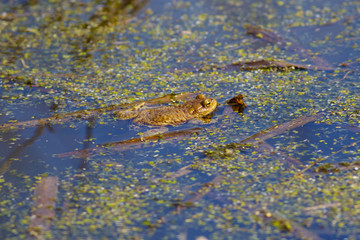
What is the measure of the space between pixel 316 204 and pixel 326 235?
1.36 ft

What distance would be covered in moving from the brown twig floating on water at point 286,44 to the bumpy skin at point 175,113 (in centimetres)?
212

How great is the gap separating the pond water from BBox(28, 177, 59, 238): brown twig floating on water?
17 millimetres

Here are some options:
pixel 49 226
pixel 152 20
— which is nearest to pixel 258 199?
pixel 49 226

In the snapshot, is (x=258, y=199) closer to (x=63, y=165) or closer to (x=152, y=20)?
(x=63, y=165)

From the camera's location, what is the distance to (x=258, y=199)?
4.23m

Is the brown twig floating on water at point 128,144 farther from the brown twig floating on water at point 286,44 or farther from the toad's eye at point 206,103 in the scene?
the brown twig floating on water at point 286,44

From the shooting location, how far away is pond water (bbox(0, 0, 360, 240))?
405cm

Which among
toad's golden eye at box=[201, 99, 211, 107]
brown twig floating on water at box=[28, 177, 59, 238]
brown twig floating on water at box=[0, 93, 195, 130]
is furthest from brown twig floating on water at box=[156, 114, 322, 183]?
brown twig floating on water at box=[0, 93, 195, 130]

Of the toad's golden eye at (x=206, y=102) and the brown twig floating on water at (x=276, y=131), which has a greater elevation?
the toad's golden eye at (x=206, y=102)

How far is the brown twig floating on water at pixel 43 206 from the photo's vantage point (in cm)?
395

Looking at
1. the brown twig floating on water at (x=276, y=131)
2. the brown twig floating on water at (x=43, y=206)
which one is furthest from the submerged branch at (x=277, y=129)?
the brown twig floating on water at (x=43, y=206)

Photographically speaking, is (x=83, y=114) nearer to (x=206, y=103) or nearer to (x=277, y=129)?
(x=206, y=103)

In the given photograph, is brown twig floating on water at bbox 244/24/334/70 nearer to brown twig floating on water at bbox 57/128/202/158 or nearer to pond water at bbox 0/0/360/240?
pond water at bbox 0/0/360/240

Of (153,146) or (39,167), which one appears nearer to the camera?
(39,167)
